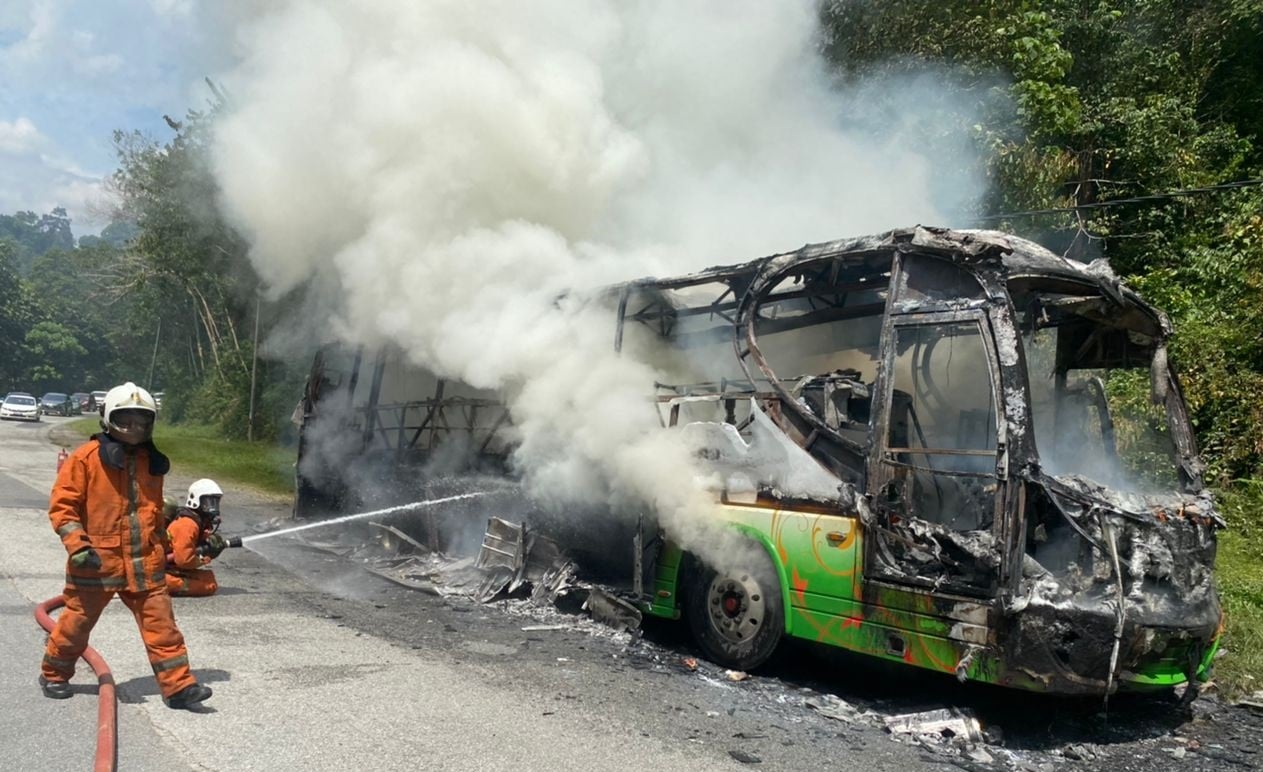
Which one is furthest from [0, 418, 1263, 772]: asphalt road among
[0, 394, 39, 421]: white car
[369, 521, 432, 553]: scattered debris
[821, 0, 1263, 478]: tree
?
[0, 394, 39, 421]: white car

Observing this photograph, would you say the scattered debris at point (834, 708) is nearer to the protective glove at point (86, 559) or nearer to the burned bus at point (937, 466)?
the burned bus at point (937, 466)

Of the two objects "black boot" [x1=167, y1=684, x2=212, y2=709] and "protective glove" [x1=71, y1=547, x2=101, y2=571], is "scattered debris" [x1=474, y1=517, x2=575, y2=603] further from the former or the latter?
"protective glove" [x1=71, y1=547, x2=101, y2=571]

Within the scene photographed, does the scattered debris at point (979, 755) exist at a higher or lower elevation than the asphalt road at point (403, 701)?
higher

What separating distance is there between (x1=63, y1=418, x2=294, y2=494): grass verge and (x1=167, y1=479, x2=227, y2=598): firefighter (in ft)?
35.0

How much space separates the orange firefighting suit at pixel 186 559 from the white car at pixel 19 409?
36649 mm

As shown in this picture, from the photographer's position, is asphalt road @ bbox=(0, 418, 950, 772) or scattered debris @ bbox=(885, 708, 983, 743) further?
scattered debris @ bbox=(885, 708, 983, 743)

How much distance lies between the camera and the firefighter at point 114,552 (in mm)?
4328

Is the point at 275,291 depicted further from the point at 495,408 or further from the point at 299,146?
the point at 495,408

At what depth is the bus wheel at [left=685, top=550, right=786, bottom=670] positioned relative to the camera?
5699mm

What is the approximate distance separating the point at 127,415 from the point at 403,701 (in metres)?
1.92

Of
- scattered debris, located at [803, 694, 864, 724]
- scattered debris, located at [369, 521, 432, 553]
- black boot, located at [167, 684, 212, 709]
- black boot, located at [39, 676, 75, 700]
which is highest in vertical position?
scattered debris, located at [369, 521, 432, 553]

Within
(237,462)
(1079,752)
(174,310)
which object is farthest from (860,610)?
(174,310)

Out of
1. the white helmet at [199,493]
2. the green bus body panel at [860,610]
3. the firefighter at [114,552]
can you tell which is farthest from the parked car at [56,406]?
the green bus body panel at [860,610]

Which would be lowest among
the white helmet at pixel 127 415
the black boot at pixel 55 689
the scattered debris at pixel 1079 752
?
the black boot at pixel 55 689
